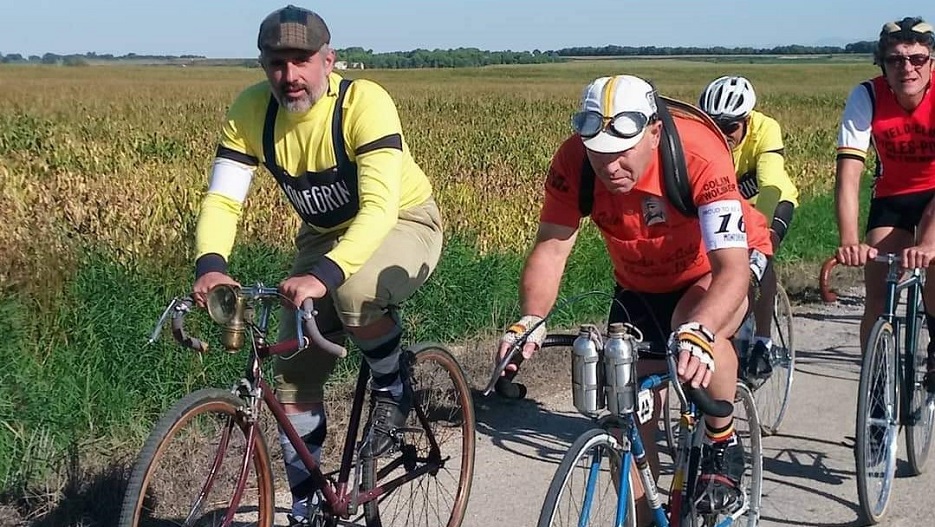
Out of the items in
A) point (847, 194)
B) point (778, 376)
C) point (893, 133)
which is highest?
point (893, 133)

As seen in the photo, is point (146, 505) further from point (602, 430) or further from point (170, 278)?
point (170, 278)

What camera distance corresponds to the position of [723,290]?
3.39 m

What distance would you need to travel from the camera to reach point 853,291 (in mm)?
10273

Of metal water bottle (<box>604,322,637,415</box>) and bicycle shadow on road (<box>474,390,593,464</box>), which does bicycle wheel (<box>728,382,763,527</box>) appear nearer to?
metal water bottle (<box>604,322,637,415</box>)

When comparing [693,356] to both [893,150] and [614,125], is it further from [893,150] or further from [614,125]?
[893,150]

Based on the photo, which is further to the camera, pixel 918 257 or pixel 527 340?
pixel 918 257

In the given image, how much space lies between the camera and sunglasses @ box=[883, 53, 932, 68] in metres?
5.00

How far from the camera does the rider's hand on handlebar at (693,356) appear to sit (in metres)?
2.98

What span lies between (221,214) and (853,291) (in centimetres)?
792

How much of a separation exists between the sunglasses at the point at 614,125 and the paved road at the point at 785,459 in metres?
2.17

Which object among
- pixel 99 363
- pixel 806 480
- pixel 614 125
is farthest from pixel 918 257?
pixel 99 363

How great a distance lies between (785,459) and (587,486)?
3063 mm

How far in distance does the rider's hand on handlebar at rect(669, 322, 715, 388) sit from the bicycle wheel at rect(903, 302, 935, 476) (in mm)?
2740

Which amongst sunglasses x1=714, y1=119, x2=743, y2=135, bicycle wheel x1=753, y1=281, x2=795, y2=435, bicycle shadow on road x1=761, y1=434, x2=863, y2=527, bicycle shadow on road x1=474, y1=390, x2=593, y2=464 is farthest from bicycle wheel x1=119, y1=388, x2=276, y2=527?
sunglasses x1=714, y1=119, x2=743, y2=135
